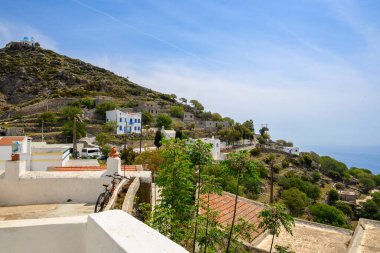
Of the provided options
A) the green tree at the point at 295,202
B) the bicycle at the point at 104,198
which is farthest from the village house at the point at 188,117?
the bicycle at the point at 104,198

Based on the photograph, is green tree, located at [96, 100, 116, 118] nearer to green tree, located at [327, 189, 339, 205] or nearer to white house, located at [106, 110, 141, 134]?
white house, located at [106, 110, 141, 134]

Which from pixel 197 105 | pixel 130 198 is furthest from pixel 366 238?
pixel 197 105

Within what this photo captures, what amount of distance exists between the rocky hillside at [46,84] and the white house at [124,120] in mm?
14651

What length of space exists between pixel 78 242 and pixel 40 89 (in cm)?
8350

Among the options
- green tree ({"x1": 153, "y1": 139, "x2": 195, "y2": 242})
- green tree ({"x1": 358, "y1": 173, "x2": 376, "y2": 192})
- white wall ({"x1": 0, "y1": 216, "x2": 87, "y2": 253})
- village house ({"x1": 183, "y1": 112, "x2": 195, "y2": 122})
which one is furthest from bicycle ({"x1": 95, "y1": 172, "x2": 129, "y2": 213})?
village house ({"x1": 183, "y1": 112, "x2": 195, "y2": 122})

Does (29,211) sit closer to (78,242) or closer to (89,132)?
(78,242)

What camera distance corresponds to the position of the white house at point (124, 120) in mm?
55062

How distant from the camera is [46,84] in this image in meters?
78.0

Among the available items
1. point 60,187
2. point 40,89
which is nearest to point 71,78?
point 40,89

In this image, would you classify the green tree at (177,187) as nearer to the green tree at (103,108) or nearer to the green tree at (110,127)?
the green tree at (110,127)

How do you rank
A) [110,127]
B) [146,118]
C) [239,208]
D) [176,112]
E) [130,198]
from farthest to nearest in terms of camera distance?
[176,112], [146,118], [110,127], [239,208], [130,198]

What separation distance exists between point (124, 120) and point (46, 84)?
3627 centimetres

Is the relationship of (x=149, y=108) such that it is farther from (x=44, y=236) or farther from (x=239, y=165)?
(x=44, y=236)

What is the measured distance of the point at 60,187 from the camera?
612 cm
